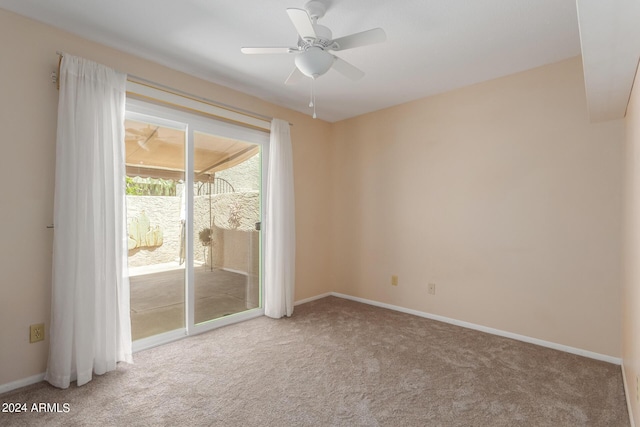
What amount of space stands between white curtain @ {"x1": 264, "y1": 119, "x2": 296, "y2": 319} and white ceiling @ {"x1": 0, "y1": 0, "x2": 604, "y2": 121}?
2.35 ft

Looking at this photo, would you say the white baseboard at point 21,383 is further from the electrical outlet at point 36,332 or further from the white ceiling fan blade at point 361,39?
the white ceiling fan blade at point 361,39

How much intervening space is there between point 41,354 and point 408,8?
3467 millimetres

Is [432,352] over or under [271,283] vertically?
under

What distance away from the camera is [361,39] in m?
2.03

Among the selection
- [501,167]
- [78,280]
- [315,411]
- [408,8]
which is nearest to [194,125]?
[78,280]

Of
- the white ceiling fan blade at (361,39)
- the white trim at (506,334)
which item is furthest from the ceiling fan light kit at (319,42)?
the white trim at (506,334)

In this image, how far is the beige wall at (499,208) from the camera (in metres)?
2.76

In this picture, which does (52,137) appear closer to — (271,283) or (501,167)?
(271,283)

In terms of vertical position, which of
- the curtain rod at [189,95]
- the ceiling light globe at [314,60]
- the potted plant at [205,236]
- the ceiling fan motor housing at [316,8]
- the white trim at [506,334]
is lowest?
the white trim at [506,334]

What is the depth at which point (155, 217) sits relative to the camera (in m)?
3.08

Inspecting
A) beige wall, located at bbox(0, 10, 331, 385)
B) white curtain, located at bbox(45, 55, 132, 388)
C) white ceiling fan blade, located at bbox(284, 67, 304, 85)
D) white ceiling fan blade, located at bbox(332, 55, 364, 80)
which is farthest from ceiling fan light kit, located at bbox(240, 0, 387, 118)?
beige wall, located at bbox(0, 10, 331, 385)

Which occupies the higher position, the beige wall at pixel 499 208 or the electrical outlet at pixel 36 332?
the beige wall at pixel 499 208

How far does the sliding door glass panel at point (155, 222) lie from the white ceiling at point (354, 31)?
664 mm

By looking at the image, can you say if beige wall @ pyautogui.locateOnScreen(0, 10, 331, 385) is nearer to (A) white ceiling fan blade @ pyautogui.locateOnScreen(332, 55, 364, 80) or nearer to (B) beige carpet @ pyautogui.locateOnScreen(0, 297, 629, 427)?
(B) beige carpet @ pyautogui.locateOnScreen(0, 297, 629, 427)
